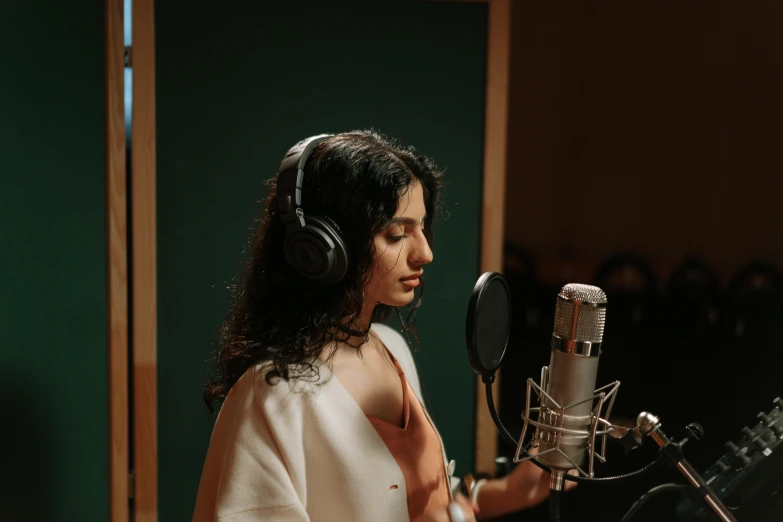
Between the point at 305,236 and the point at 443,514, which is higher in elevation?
the point at 305,236

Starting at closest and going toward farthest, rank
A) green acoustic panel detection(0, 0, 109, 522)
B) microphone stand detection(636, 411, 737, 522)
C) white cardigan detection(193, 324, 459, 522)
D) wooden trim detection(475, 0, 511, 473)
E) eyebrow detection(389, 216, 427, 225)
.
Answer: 1. microphone stand detection(636, 411, 737, 522)
2. white cardigan detection(193, 324, 459, 522)
3. eyebrow detection(389, 216, 427, 225)
4. green acoustic panel detection(0, 0, 109, 522)
5. wooden trim detection(475, 0, 511, 473)

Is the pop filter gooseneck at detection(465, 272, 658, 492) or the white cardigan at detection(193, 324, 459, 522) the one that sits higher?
the pop filter gooseneck at detection(465, 272, 658, 492)

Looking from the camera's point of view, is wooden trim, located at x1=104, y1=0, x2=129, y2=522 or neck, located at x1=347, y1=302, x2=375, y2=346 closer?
neck, located at x1=347, y1=302, x2=375, y2=346

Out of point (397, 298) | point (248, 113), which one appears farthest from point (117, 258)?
point (397, 298)

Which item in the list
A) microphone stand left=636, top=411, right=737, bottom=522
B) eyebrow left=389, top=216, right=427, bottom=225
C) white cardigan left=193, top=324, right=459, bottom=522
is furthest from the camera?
eyebrow left=389, top=216, right=427, bottom=225

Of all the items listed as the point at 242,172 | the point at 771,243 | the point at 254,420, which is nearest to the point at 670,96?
the point at 771,243

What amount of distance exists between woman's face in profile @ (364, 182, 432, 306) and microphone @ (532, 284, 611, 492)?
0.28 m

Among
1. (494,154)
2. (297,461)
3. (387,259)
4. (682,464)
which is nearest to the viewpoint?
(682,464)

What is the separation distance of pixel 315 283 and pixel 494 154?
79cm

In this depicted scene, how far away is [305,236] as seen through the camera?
1.07 m

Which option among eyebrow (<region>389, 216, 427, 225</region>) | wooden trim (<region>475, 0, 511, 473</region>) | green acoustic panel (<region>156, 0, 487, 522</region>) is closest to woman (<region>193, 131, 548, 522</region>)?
eyebrow (<region>389, 216, 427, 225</region>)

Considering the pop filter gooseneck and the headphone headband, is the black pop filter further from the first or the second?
the headphone headband

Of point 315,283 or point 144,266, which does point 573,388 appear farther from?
point 144,266

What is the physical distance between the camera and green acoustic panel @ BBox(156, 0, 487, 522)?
165 centimetres
